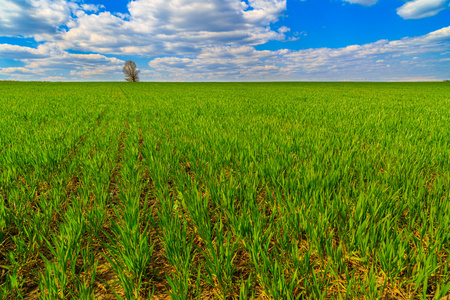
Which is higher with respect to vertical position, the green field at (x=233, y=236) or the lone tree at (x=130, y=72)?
the lone tree at (x=130, y=72)

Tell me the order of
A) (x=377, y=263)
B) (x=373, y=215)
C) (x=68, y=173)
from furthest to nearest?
(x=68, y=173), (x=373, y=215), (x=377, y=263)

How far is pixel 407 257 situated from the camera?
1404mm

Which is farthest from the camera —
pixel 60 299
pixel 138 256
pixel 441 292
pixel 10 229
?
pixel 10 229

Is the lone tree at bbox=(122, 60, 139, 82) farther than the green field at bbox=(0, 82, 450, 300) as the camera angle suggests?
Yes

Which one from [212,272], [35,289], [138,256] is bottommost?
[35,289]

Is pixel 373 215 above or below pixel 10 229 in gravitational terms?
above

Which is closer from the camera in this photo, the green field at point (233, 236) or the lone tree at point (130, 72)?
the green field at point (233, 236)

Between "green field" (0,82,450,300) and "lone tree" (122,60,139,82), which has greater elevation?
"lone tree" (122,60,139,82)

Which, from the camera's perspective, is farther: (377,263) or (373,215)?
(373,215)

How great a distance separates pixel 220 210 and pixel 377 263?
1.31 metres

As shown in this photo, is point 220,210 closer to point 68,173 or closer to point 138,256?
point 138,256

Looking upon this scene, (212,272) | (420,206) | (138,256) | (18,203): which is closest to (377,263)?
(420,206)

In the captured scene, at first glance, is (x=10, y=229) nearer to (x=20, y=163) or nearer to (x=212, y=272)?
(x=20, y=163)

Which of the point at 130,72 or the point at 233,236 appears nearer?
the point at 233,236
